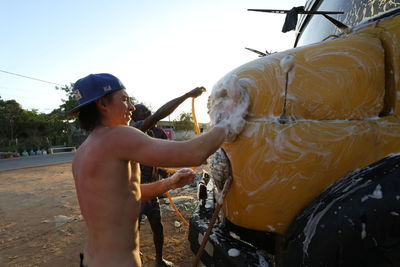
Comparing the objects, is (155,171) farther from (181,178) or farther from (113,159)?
(113,159)

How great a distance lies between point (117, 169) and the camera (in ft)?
4.35

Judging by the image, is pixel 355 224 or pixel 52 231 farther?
pixel 52 231

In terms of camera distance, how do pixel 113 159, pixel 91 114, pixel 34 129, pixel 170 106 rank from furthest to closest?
pixel 34 129
pixel 170 106
pixel 91 114
pixel 113 159

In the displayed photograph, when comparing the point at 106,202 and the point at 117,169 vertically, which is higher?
the point at 117,169

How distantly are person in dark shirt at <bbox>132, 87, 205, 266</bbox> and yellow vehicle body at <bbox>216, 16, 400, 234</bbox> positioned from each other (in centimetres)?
81

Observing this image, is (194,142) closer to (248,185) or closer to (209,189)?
(248,185)

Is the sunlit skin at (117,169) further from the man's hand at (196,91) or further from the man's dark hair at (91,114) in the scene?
the man's hand at (196,91)

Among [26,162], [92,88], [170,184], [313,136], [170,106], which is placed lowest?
[26,162]

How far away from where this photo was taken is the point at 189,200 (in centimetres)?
514

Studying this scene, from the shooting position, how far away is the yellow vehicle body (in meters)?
1.18

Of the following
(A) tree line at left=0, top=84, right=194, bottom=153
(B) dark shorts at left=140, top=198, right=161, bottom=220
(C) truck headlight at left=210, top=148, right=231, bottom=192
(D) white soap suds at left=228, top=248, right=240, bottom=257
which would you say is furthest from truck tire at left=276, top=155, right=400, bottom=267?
(A) tree line at left=0, top=84, right=194, bottom=153

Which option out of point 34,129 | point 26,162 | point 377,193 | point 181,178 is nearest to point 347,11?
point 377,193

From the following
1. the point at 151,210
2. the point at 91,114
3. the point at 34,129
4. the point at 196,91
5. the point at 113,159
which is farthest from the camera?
the point at 34,129

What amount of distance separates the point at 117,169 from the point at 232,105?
703 millimetres
